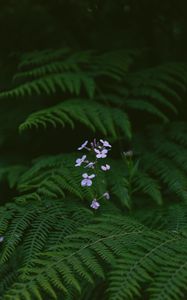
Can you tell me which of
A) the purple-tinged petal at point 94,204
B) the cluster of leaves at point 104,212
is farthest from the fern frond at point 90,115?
the purple-tinged petal at point 94,204

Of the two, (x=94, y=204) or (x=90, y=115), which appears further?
(x=90, y=115)

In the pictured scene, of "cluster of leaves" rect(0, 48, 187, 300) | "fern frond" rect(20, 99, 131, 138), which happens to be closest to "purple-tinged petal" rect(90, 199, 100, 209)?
"cluster of leaves" rect(0, 48, 187, 300)

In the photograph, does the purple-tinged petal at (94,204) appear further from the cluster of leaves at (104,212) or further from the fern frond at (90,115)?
the fern frond at (90,115)

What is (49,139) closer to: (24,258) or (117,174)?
(117,174)

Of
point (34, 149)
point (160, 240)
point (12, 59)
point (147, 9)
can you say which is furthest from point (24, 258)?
point (147, 9)

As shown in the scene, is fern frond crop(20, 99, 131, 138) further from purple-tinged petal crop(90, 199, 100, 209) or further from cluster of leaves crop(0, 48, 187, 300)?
purple-tinged petal crop(90, 199, 100, 209)

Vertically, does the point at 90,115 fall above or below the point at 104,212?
above

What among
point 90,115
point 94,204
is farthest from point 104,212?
point 90,115

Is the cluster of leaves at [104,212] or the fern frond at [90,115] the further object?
the fern frond at [90,115]

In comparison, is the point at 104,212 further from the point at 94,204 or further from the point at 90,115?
the point at 90,115
